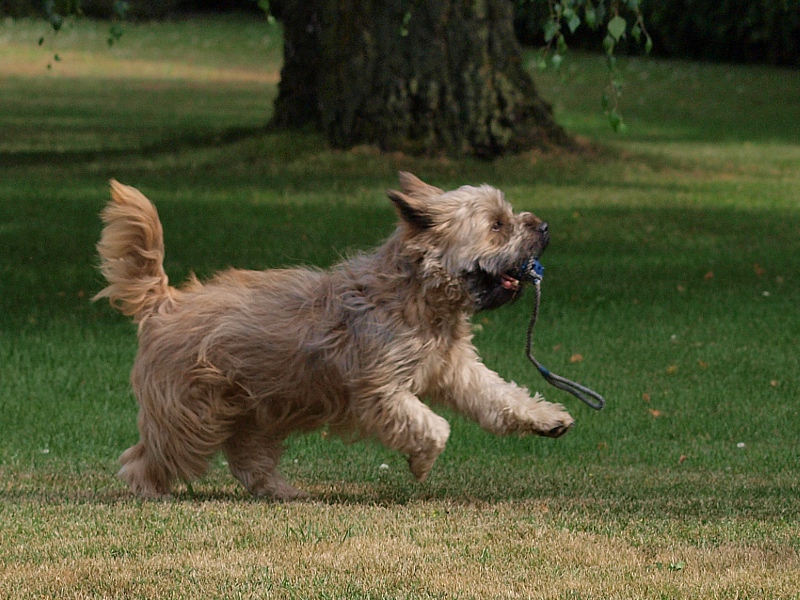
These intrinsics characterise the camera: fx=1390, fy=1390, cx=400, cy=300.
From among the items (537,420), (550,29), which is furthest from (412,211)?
(550,29)

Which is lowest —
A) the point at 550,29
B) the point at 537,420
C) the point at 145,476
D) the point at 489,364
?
the point at 489,364

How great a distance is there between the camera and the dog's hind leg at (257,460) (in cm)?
643

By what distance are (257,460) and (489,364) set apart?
349 cm

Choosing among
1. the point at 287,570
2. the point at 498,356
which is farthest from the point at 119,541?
the point at 498,356

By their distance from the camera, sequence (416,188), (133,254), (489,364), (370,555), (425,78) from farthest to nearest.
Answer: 1. (425,78)
2. (489,364)
3. (133,254)
4. (416,188)
5. (370,555)

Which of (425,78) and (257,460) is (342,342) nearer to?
(257,460)

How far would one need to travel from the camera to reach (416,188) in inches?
243

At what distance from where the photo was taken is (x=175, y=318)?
6316 millimetres

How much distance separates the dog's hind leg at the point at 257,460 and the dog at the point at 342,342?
0.03 m

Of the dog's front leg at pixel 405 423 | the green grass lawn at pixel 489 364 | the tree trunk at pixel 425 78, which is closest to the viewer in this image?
the green grass lawn at pixel 489 364

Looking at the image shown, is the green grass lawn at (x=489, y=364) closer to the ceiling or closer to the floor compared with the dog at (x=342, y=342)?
closer to the floor

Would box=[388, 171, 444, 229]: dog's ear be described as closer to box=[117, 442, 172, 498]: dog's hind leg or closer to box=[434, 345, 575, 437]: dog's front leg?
box=[434, 345, 575, 437]: dog's front leg

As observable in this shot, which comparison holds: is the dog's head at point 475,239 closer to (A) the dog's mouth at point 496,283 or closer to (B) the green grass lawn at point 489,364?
(A) the dog's mouth at point 496,283

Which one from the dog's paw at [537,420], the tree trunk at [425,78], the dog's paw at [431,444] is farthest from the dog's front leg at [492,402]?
the tree trunk at [425,78]
